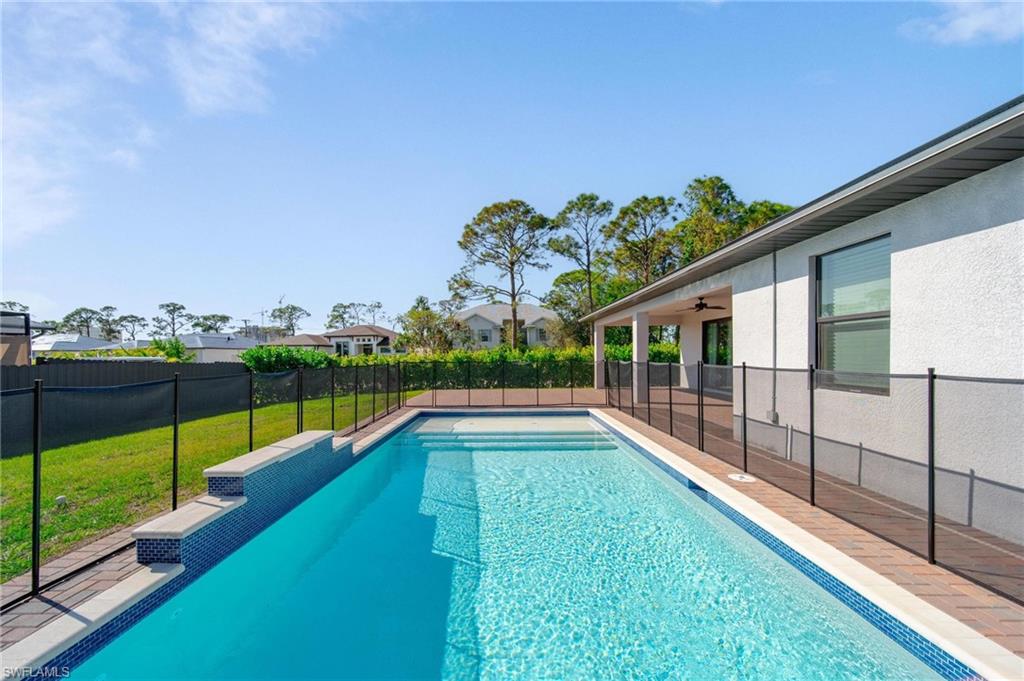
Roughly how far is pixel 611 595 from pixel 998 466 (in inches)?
117

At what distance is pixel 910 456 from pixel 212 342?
4569cm

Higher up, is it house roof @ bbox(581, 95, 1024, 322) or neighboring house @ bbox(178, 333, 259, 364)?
house roof @ bbox(581, 95, 1024, 322)

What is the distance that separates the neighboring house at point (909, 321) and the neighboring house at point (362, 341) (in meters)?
50.3

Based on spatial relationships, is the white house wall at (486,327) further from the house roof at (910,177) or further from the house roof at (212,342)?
the house roof at (910,177)

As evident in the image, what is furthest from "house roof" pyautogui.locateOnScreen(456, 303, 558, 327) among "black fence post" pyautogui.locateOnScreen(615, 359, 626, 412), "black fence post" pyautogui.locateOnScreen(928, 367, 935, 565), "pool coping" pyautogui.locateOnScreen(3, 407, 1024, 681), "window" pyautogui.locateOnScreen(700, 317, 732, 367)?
"black fence post" pyautogui.locateOnScreen(928, 367, 935, 565)

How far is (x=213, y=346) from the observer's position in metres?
39.7

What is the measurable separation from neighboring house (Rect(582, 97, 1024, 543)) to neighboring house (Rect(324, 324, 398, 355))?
5028 centimetres

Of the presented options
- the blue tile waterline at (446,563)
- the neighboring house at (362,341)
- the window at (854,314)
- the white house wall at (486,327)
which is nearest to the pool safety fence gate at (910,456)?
the window at (854,314)

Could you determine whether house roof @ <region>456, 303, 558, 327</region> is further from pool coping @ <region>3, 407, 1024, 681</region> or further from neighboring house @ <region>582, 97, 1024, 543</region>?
pool coping @ <region>3, 407, 1024, 681</region>

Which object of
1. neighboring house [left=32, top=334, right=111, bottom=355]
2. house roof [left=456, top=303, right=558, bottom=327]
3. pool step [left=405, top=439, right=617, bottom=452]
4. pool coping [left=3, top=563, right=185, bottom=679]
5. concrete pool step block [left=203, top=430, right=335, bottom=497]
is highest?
house roof [left=456, top=303, right=558, bottom=327]

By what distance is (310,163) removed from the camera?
42.5 feet

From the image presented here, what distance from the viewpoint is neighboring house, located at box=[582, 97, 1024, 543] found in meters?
3.69

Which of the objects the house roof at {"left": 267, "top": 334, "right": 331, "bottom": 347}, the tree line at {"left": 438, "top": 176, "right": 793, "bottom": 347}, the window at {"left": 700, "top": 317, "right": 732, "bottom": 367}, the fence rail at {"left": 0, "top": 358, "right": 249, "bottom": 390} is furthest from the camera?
the house roof at {"left": 267, "top": 334, "right": 331, "bottom": 347}

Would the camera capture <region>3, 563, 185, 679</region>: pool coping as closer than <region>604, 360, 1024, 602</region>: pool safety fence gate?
Yes
